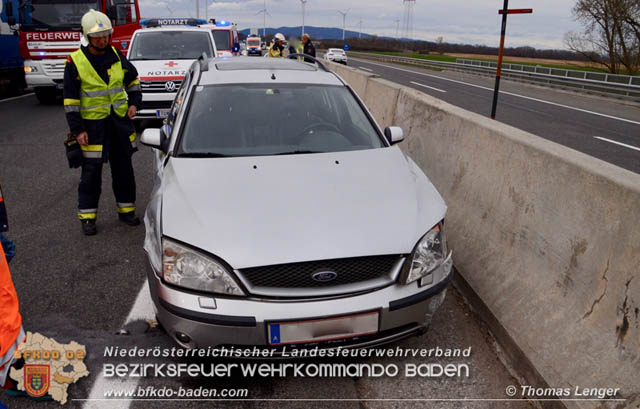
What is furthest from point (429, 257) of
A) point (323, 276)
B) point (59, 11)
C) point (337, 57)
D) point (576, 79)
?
point (337, 57)

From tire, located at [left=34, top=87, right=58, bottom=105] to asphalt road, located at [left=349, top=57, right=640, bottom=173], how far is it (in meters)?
12.0

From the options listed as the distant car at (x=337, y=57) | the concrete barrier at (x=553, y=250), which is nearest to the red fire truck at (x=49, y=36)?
the concrete barrier at (x=553, y=250)

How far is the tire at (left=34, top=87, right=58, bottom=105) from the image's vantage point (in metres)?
15.1

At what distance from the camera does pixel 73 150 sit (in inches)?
197

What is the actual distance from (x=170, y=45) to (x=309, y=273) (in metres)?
9.85

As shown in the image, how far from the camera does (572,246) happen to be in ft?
8.75

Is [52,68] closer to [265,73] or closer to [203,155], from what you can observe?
[265,73]

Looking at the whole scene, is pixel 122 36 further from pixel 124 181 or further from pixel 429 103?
pixel 429 103

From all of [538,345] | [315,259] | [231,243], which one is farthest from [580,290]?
[231,243]

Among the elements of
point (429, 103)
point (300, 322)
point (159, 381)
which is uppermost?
point (429, 103)

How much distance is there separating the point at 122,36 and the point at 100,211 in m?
11.7

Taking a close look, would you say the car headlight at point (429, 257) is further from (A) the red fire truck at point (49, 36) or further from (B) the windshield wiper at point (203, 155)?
(A) the red fire truck at point (49, 36)

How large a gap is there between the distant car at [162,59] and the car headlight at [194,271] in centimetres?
770

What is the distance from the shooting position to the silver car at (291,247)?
257 centimetres
